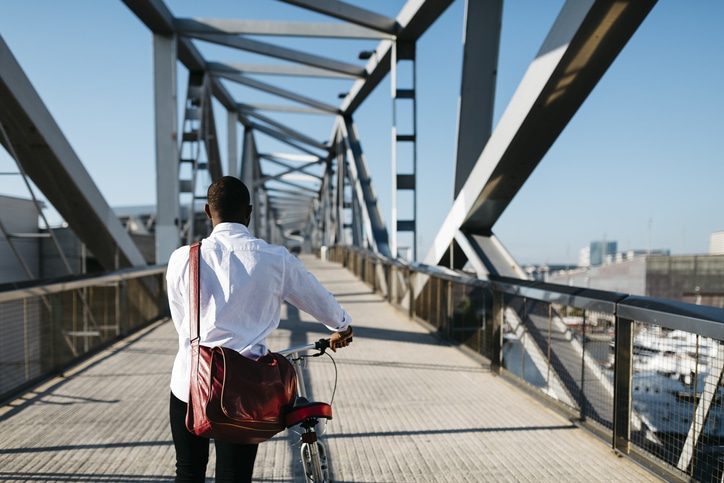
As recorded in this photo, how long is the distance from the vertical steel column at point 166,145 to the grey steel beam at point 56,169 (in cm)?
115

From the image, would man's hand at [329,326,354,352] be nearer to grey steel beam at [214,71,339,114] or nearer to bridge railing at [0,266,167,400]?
bridge railing at [0,266,167,400]

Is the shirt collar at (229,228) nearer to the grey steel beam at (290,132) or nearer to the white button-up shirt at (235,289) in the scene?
the white button-up shirt at (235,289)

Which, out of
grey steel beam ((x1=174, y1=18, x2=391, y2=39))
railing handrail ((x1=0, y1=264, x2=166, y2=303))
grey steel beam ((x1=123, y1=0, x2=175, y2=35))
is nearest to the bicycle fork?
railing handrail ((x1=0, y1=264, x2=166, y2=303))

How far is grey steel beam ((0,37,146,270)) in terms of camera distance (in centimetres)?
638

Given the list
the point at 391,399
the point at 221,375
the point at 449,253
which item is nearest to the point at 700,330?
the point at 221,375

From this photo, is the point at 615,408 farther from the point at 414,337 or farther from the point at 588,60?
the point at 414,337

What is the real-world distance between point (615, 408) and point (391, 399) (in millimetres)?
1803

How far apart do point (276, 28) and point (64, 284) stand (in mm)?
7945

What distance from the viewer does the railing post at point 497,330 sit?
555cm

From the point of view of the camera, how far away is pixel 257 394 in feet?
6.08

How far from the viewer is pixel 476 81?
7898 millimetres

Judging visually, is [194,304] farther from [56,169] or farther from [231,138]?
[231,138]

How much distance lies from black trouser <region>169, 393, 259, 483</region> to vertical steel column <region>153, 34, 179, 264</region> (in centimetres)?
982

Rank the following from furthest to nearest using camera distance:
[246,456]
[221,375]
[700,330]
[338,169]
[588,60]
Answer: [338,169] < [588,60] < [700,330] < [246,456] < [221,375]
